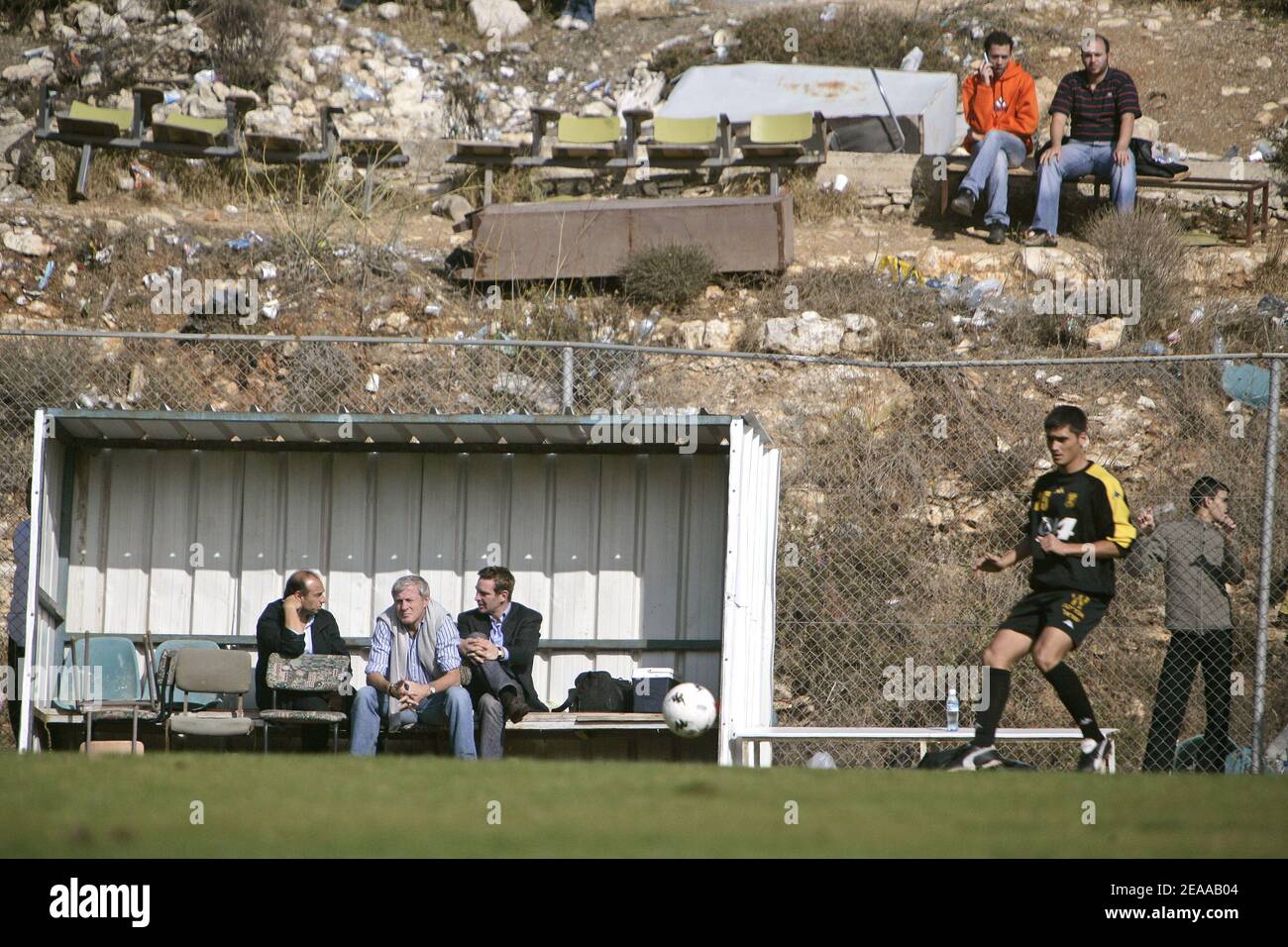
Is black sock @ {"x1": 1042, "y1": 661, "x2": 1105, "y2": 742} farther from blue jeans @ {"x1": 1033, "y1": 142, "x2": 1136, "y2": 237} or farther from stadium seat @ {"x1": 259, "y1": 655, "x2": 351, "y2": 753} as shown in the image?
blue jeans @ {"x1": 1033, "y1": 142, "x2": 1136, "y2": 237}

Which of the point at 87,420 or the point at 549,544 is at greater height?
the point at 87,420

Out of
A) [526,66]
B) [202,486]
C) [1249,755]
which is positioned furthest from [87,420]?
[526,66]

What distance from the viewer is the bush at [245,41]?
70.9 ft

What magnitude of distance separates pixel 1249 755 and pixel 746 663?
120 inches

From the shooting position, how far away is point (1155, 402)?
13086 millimetres

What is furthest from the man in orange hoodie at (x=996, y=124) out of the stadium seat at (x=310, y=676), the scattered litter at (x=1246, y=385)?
the stadium seat at (x=310, y=676)

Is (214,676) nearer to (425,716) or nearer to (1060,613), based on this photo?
(425,716)

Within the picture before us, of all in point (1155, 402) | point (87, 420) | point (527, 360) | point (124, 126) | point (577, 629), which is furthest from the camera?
point (124, 126)

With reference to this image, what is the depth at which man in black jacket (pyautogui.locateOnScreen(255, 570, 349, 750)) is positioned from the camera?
9.64 m

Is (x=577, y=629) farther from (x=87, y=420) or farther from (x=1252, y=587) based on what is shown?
(x=1252, y=587)

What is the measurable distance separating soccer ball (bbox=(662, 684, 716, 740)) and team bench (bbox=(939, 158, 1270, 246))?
910 cm

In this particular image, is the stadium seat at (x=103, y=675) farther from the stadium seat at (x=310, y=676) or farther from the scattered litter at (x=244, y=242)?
the scattered litter at (x=244, y=242)

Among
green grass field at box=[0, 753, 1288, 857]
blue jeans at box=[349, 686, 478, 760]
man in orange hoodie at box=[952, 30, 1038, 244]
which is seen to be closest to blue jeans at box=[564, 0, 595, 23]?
man in orange hoodie at box=[952, 30, 1038, 244]

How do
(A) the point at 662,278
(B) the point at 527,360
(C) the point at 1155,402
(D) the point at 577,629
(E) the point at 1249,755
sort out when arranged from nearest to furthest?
(E) the point at 1249,755
(D) the point at 577,629
(C) the point at 1155,402
(B) the point at 527,360
(A) the point at 662,278
